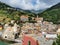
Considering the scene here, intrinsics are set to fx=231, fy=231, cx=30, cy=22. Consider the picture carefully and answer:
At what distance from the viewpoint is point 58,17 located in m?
32.3

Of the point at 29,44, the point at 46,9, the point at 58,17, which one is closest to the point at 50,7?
the point at 46,9

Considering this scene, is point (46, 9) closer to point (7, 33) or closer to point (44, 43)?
point (7, 33)

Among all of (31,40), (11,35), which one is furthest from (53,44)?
(11,35)

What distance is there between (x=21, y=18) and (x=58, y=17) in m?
5.46

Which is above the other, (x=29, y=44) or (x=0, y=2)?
(x=0, y=2)

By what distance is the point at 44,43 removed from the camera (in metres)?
8.36

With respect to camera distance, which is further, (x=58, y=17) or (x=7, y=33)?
(x=58, y=17)

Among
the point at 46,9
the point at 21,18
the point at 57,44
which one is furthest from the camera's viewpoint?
the point at 46,9

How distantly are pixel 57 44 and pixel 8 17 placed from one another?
23545mm

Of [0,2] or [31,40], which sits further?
[0,2]

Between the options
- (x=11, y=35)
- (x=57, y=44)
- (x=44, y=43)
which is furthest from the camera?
(x=11, y=35)

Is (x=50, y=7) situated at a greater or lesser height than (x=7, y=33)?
greater

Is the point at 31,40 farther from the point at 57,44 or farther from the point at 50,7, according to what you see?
the point at 50,7

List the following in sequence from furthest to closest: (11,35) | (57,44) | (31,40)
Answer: (11,35) < (31,40) < (57,44)
